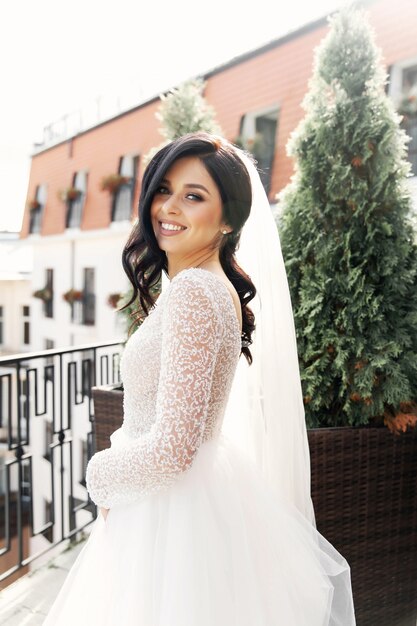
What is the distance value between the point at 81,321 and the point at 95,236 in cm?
326

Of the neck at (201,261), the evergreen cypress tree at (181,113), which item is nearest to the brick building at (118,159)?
the evergreen cypress tree at (181,113)

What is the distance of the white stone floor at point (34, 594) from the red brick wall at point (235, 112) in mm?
5307

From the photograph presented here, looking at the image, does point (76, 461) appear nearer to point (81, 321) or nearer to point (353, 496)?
point (81, 321)

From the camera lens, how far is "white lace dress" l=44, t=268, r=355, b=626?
1.12m

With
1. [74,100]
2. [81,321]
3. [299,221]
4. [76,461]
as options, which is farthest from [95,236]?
[299,221]

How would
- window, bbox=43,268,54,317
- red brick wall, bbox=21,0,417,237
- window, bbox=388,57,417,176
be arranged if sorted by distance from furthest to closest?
window, bbox=43,268,54,317
red brick wall, bbox=21,0,417,237
window, bbox=388,57,417,176

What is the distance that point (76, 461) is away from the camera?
15.3m

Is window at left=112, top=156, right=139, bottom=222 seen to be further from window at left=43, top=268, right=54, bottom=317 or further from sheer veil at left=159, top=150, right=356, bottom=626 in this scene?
sheer veil at left=159, top=150, right=356, bottom=626

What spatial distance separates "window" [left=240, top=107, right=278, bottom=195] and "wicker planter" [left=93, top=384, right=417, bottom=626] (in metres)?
7.79

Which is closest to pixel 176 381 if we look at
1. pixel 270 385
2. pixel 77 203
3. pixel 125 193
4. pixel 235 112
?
pixel 270 385

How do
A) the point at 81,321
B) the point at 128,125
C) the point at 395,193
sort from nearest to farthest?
the point at 395,193
the point at 128,125
the point at 81,321

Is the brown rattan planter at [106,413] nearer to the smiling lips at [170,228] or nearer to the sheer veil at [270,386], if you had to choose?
the sheer veil at [270,386]

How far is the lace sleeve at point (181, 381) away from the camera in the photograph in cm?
110

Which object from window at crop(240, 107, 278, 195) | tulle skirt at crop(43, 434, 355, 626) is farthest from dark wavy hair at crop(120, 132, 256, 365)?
window at crop(240, 107, 278, 195)
